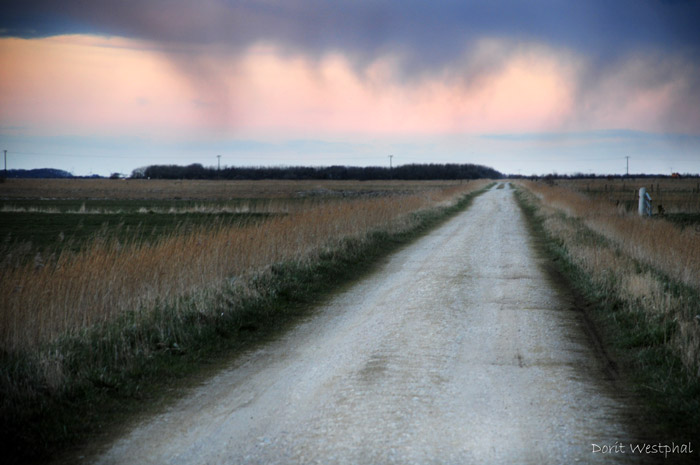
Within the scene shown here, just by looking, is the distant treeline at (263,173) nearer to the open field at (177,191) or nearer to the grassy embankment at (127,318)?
the open field at (177,191)

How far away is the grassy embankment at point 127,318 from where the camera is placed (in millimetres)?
4867

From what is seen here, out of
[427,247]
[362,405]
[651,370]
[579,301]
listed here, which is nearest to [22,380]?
[362,405]

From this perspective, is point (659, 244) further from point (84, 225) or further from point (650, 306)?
point (84, 225)

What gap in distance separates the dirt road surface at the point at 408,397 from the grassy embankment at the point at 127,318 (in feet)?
2.16

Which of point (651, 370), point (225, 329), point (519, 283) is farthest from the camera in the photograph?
point (519, 283)

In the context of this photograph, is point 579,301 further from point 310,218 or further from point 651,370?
point 310,218

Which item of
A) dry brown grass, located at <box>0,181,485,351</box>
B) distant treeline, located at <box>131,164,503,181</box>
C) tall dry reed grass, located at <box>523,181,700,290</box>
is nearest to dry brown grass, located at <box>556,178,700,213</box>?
tall dry reed grass, located at <box>523,181,700,290</box>

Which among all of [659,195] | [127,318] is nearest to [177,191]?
[659,195]

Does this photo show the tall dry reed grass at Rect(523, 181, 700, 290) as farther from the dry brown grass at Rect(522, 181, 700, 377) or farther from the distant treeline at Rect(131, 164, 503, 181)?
the distant treeline at Rect(131, 164, 503, 181)

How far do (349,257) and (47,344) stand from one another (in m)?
8.69

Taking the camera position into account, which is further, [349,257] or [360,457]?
[349,257]

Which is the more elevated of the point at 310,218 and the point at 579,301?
the point at 310,218

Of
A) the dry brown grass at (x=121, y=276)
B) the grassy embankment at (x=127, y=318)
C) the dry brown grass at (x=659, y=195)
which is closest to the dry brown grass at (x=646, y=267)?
the grassy embankment at (x=127, y=318)

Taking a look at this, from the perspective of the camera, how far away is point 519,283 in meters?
11.0
